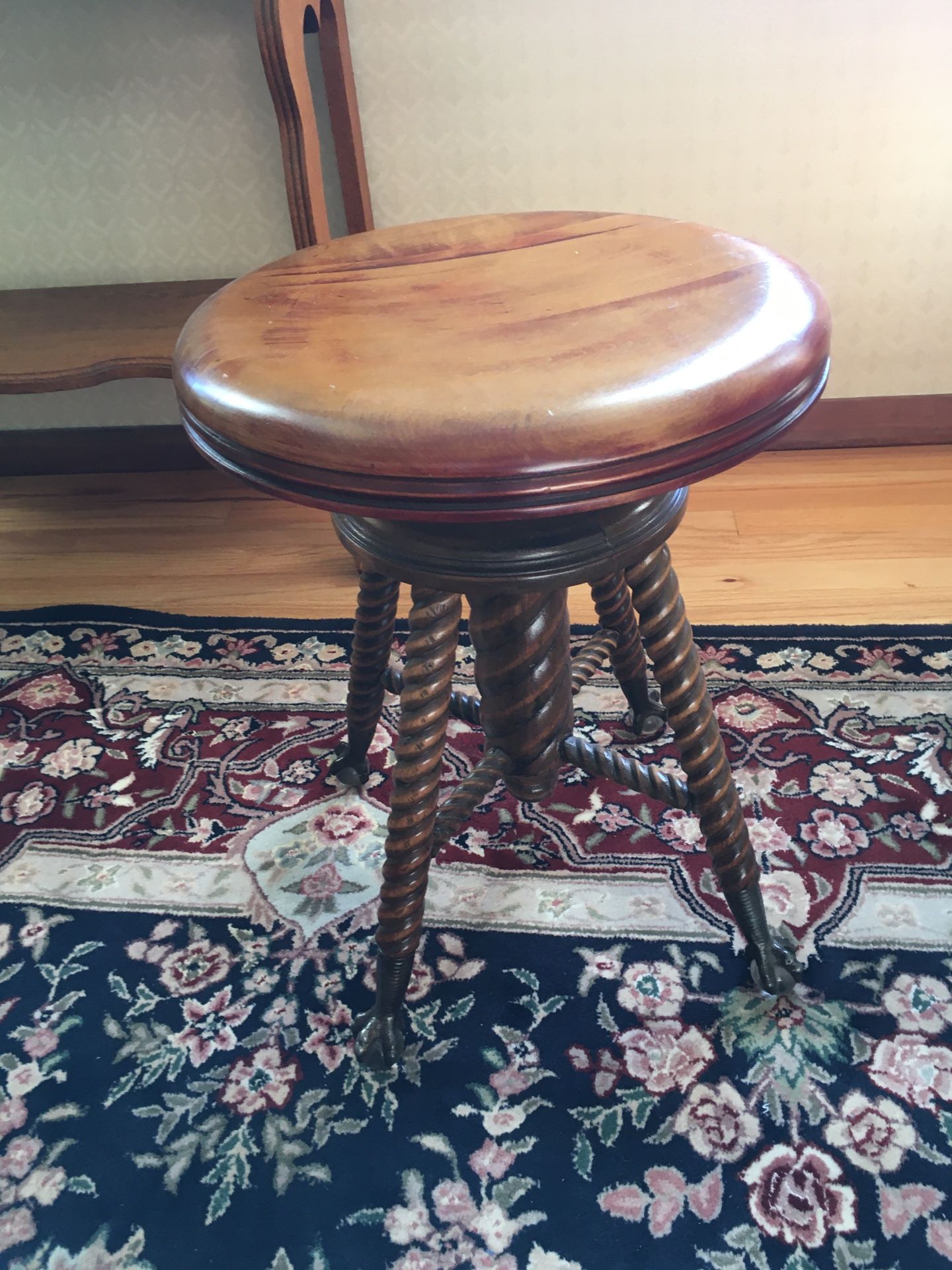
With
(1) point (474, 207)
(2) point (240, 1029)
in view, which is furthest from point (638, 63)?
(2) point (240, 1029)

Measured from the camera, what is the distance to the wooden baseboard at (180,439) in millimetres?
1715

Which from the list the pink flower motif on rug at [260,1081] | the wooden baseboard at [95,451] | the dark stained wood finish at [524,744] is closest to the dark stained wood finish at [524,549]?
the dark stained wood finish at [524,744]

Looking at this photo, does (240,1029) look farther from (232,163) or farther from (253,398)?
(232,163)

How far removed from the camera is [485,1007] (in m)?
0.84

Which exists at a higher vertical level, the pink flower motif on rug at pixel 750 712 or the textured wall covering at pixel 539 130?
the textured wall covering at pixel 539 130

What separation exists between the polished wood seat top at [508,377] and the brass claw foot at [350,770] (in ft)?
1.81

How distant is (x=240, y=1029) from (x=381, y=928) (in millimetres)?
181

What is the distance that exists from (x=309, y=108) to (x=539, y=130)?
445mm

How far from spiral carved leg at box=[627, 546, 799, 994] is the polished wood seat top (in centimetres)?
19

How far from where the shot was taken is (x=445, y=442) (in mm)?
494

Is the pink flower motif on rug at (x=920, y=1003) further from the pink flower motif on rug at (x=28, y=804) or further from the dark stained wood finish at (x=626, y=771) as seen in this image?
the pink flower motif on rug at (x=28, y=804)

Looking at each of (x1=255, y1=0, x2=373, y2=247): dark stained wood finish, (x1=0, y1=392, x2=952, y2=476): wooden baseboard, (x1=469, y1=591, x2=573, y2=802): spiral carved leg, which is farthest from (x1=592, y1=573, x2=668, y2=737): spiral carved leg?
(x1=0, y1=392, x2=952, y2=476): wooden baseboard

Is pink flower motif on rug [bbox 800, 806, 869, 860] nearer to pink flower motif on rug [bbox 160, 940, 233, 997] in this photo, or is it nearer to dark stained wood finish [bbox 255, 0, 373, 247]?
pink flower motif on rug [bbox 160, 940, 233, 997]

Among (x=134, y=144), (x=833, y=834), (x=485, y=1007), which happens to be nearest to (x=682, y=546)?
(x=833, y=834)
